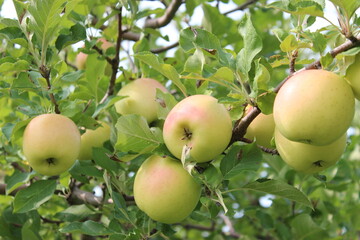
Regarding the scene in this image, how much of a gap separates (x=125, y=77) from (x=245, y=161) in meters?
0.80

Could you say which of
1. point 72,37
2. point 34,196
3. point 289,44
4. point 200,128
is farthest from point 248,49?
point 34,196

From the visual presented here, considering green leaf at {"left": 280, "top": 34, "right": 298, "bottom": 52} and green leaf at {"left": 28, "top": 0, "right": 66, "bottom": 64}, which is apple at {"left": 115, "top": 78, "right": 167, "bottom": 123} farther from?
green leaf at {"left": 280, "top": 34, "right": 298, "bottom": 52}

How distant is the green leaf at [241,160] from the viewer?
1474mm

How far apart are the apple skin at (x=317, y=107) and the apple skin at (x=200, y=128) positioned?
0.22 meters

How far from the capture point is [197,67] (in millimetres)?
1429

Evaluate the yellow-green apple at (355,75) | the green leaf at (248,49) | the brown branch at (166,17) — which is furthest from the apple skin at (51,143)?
the brown branch at (166,17)

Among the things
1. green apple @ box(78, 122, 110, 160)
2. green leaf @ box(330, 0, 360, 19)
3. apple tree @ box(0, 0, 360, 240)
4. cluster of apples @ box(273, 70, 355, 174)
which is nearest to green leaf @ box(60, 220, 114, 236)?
apple tree @ box(0, 0, 360, 240)

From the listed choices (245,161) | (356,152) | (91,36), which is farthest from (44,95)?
(356,152)

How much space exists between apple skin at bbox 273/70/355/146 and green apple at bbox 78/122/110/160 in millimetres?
954

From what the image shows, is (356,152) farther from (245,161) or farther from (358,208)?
(245,161)

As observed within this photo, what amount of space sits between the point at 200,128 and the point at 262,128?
263 mm

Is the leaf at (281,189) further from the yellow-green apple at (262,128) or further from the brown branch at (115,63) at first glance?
the brown branch at (115,63)

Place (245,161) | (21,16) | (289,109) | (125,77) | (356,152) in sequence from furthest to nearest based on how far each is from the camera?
(356,152) → (125,77) → (21,16) → (245,161) → (289,109)

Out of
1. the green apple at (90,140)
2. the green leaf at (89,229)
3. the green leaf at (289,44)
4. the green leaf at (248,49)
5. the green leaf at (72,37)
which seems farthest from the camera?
the green apple at (90,140)
